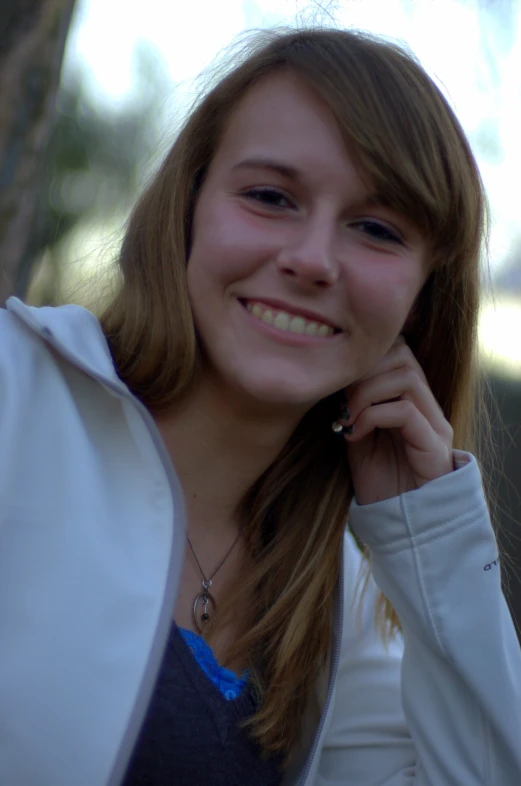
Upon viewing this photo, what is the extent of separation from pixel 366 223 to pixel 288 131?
237 millimetres

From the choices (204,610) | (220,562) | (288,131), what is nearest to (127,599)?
(204,610)

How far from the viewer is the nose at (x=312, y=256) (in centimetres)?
Answer: 160

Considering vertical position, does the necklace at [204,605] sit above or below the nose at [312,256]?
below

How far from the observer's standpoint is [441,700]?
5.96 ft

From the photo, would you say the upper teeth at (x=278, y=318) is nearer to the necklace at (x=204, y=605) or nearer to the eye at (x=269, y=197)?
the eye at (x=269, y=197)

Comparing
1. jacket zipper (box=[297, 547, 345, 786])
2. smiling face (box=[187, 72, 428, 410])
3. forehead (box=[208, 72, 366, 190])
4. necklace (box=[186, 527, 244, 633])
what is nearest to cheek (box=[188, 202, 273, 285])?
smiling face (box=[187, 72, 428, 410])

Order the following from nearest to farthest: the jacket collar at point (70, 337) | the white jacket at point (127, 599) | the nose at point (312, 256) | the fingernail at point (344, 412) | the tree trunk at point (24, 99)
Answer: the white jacket at point (127, 599) < the jacket collar at point (70, 337) < the nose at point (312, 256) < the fingernail at point (344, 412) < the tree trunk at point (24, 99)

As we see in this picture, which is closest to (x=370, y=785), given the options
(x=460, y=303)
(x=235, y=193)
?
(x=460, y=303)

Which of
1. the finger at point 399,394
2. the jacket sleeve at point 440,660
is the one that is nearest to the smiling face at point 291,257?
the finger at point 399,394

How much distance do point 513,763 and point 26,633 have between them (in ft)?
3.43

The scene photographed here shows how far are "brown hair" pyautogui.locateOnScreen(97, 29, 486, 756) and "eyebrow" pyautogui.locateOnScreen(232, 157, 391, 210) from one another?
2 cm

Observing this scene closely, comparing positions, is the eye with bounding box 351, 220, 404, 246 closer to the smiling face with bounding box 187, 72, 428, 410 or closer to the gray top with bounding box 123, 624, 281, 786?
the smiling face with bounding box 187, 72, 428, 410

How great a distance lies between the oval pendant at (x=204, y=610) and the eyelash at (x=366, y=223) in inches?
33.0

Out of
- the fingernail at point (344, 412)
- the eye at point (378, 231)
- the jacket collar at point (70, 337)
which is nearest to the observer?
the jacket collar at point (70, 337)
